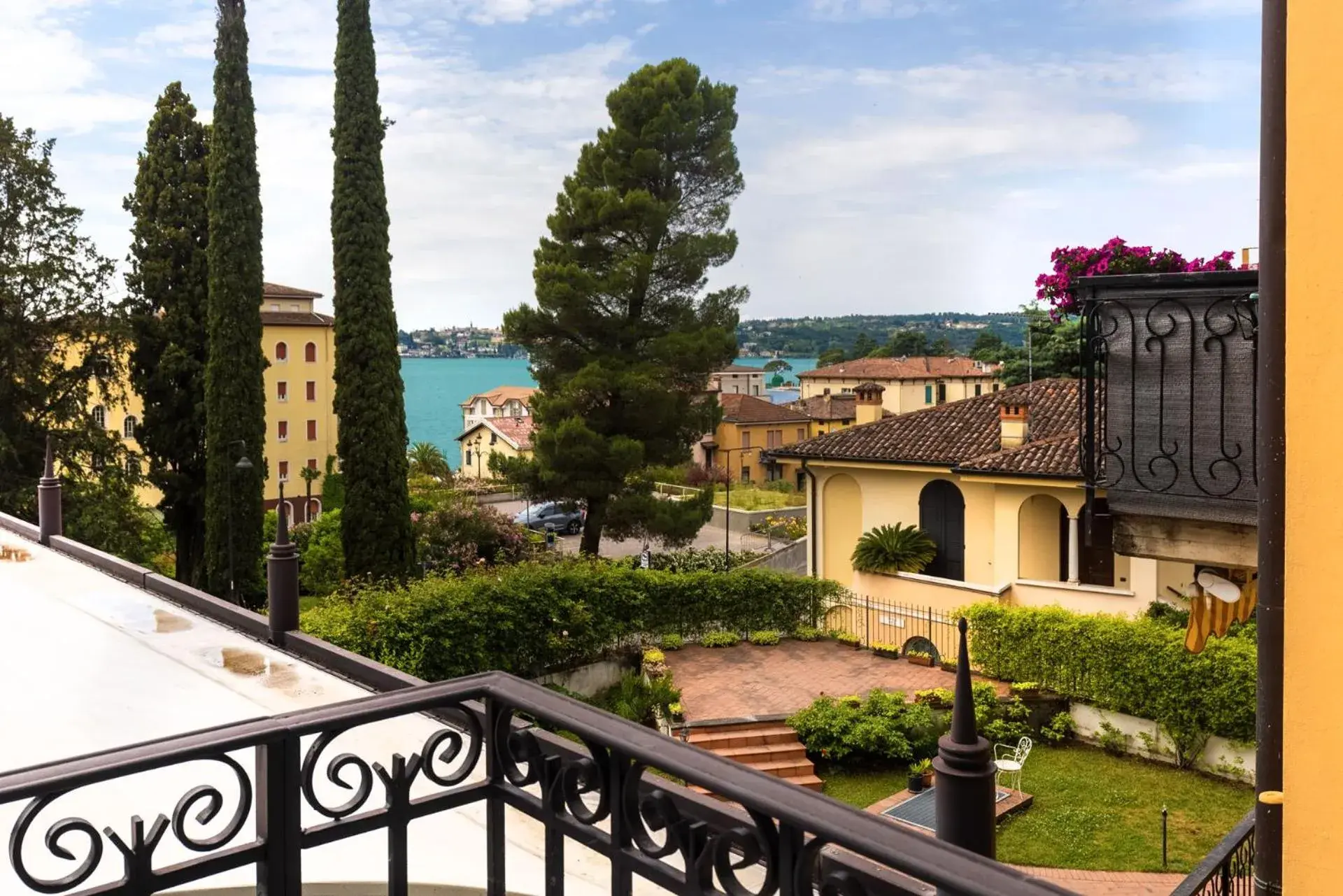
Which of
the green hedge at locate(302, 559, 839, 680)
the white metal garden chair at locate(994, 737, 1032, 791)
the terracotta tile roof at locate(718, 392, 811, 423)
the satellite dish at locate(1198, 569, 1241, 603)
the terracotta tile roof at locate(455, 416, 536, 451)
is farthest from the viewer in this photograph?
the terracotta tile roof at locate(718, 392, 811, 423)

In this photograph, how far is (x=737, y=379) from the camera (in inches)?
2808

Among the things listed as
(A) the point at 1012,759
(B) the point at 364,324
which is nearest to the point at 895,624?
(A) the point at 1012,759

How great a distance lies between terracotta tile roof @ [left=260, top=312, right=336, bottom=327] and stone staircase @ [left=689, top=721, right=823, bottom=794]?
101 ft

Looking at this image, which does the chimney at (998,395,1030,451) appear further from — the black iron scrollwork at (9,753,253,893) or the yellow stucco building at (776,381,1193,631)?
the black iron scrollwork at (9,753,253,893)

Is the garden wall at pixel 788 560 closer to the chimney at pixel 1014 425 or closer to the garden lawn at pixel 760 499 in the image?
the garden lawn at pixel 760 499

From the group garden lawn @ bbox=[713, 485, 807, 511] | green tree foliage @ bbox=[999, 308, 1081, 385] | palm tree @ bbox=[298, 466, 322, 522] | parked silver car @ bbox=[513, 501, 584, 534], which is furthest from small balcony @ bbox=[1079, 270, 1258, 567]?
palm tree @ bbox=[298, 466, 322, 522]

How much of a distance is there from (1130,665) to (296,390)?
3538 cm

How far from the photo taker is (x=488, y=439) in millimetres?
48406

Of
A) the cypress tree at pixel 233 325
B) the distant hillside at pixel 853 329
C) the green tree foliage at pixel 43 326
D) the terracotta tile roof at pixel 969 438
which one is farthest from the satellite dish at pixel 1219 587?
the distant hillside at pixel 853 329

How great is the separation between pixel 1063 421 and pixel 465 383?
13156cm

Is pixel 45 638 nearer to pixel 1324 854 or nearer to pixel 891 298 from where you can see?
pixel 1324 854

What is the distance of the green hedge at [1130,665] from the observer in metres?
12.0

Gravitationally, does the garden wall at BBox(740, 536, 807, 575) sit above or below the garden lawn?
below

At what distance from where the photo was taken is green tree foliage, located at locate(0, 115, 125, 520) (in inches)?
708
